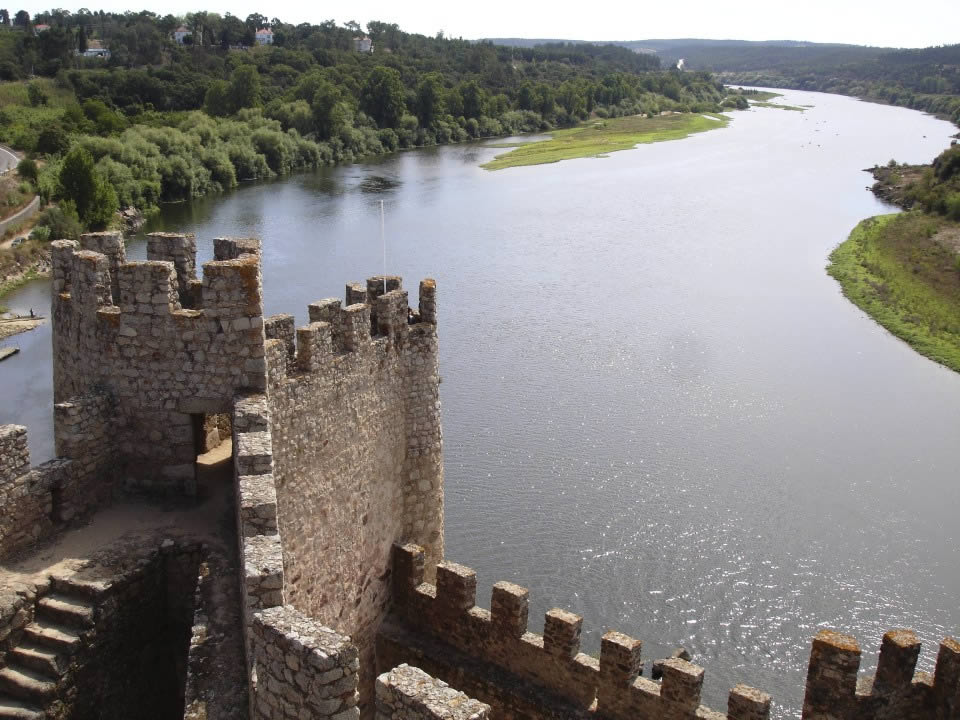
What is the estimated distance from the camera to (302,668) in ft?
15.3

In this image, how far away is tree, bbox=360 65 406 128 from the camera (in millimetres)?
72625

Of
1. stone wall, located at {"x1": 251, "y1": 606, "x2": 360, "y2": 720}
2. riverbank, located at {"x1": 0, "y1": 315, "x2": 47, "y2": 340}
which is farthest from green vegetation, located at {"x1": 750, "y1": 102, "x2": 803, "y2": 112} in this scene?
stone wall, located at {"x1": 251, "y1": 606, "x2": 360, "y2": 720}

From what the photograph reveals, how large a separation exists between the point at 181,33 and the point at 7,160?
9150 centimetres

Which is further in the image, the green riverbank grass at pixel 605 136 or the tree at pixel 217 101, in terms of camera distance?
the tree at pixel 217 101

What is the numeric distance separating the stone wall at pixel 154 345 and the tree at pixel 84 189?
34.3 metres

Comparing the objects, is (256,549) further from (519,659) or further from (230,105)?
(230,105)

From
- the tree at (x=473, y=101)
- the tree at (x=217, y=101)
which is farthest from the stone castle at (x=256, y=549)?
the tree at (x=473, y=101)

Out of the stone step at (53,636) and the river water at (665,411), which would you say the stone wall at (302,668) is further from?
the river water at (665,411)

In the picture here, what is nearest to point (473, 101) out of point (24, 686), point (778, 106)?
point (778, 106)

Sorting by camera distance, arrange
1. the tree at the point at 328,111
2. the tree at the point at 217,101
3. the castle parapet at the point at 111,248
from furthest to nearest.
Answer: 1. the tree at the point at 217,101
2. the tree at the point at 328,111
3. the castle parapet at the point at 111,248

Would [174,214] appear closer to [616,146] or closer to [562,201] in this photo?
[562,201]

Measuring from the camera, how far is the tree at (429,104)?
252ft

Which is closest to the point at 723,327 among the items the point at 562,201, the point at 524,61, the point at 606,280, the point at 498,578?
the point at 606,280

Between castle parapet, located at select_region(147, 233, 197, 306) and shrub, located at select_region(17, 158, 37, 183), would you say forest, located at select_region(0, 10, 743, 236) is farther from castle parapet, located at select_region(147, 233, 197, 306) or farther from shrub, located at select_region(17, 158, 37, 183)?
castle parapet, located at select_region(147, 233, 197, 306)
